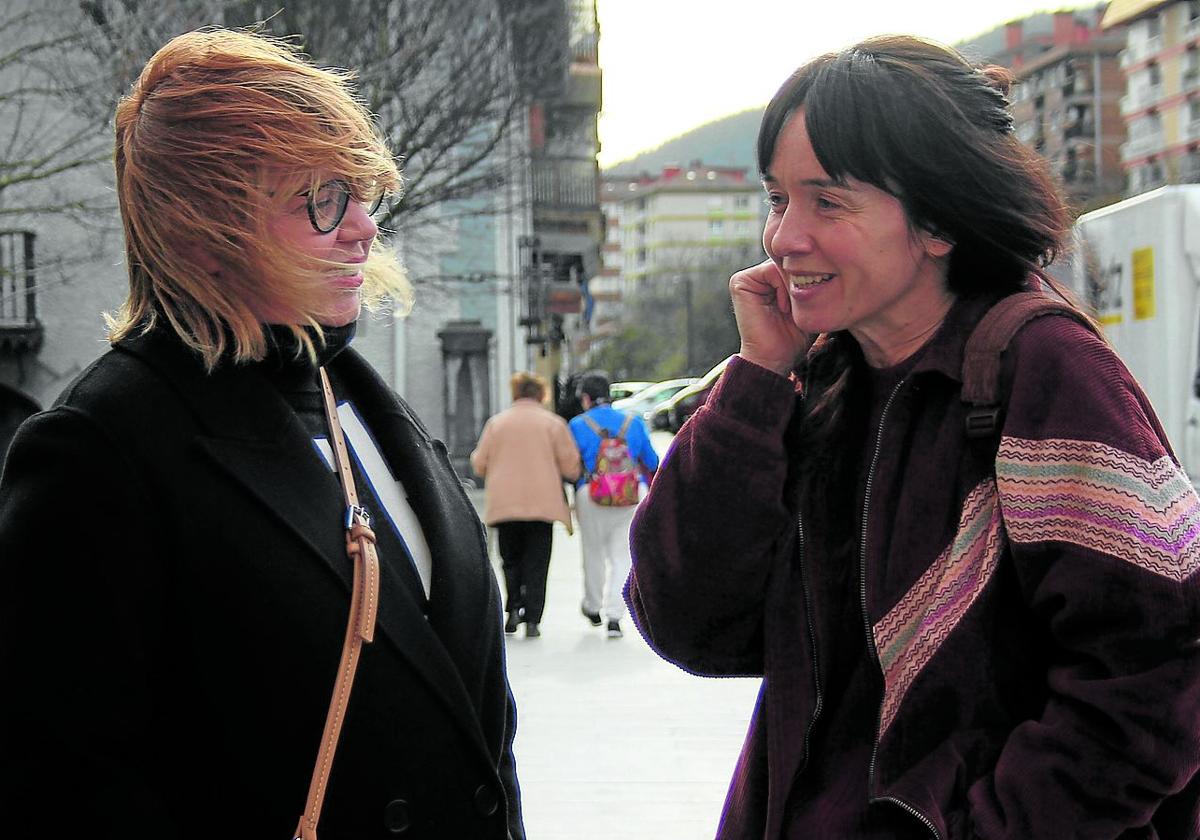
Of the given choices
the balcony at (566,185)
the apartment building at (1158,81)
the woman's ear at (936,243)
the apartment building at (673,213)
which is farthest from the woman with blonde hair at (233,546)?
the apartment building at (673,213)

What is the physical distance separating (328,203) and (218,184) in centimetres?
18

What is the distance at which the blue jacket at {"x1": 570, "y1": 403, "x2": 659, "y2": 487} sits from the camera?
32.6 ft

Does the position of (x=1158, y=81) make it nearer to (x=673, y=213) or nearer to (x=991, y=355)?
(x=991, y=355)

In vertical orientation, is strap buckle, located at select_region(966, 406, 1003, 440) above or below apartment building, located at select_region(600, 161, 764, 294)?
below

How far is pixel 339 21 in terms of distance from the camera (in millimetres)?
14922

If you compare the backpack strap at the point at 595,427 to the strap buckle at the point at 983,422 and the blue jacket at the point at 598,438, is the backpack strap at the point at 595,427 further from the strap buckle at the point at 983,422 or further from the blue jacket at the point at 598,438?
the strap buckle at the point at 983,422

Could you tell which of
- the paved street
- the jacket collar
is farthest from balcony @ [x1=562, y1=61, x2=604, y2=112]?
the jacket collar

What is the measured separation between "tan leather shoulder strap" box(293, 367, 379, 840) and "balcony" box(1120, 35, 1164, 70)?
242ft

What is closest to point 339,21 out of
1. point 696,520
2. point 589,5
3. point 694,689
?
point 694,689

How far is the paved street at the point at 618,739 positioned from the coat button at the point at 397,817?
3.49 meters

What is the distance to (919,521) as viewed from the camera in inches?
69.1

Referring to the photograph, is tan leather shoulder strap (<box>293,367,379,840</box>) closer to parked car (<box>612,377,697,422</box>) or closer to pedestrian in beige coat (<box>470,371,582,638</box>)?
pedestrian in beige coat (<box>470,371,582,638</box>)

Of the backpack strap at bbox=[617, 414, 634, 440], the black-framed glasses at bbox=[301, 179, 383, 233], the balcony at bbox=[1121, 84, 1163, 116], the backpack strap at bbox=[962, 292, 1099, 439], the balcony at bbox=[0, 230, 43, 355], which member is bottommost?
the backpack strap at bbox=[617, 414, 634, 440]

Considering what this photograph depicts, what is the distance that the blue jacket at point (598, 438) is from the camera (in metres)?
9.92
